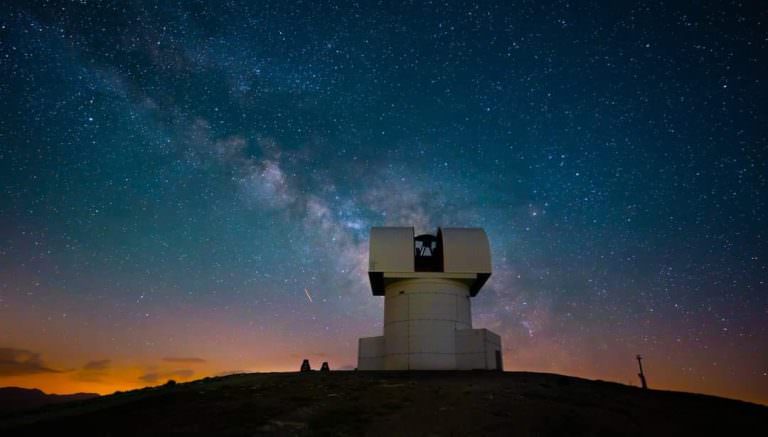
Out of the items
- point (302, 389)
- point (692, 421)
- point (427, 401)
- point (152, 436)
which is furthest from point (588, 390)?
point (152, 436)

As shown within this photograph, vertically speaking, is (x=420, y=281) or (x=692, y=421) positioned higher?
(x=420, y=281)

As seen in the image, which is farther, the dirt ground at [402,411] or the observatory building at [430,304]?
the observatory building at [430,304]

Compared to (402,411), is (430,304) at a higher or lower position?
higher

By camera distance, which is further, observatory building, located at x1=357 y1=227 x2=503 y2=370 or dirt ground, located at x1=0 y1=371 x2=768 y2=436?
observatory building, located at x1=357 y1=227 x2=503 y2=370

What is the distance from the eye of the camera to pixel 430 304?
19.7 meters

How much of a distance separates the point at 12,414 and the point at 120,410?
3091mm

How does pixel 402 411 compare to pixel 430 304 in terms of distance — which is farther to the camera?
pixel 430 304

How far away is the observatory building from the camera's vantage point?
19125mm

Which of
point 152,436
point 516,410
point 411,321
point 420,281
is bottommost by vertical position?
point 152,436

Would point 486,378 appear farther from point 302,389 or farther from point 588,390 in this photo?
point 302,389

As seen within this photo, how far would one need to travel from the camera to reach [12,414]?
1080cm

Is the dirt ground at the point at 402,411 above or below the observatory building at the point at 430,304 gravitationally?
below

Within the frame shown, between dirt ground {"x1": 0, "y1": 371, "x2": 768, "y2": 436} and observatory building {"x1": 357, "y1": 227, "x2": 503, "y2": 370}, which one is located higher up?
observatory building {"x1": 357, "y1": 227, "x2": 503, "y2": 370}

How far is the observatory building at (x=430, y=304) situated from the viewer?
1912 centimetres
